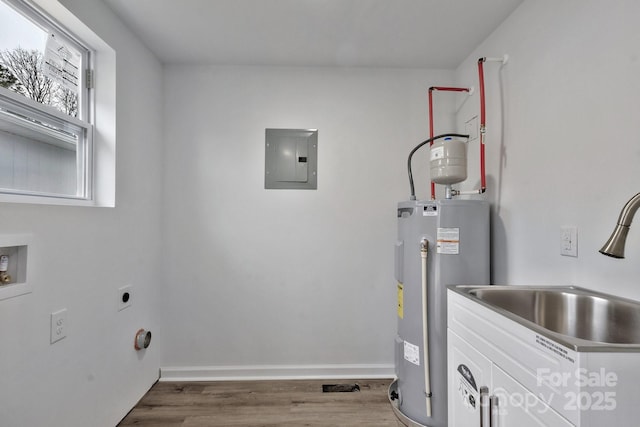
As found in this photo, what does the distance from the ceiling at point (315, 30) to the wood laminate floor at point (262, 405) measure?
2.43 meters

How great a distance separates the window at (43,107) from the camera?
122 cm

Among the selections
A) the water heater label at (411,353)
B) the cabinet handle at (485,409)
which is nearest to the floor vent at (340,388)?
the water heater label at (411,353)

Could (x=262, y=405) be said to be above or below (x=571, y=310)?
below

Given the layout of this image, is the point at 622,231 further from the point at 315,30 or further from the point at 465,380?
the point at 315,30

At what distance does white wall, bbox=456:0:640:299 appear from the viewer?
109cm

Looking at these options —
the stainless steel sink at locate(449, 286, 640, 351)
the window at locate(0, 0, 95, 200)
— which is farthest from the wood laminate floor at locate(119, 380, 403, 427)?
the window at locate(0, 0, 95, 200)

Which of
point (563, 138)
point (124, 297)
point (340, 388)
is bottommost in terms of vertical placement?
point (340, 388)

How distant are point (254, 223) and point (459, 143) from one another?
1.53 m

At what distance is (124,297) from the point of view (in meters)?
1.80

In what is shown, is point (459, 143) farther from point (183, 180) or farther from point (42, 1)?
point (42, 1)

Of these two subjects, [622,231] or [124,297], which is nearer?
[622,231]

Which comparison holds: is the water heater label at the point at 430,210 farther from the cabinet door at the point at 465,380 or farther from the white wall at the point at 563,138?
the cabinet door at the point at 465,380

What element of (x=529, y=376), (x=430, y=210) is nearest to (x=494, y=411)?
(x=529, y=376)

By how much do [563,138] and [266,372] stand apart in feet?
7.78
